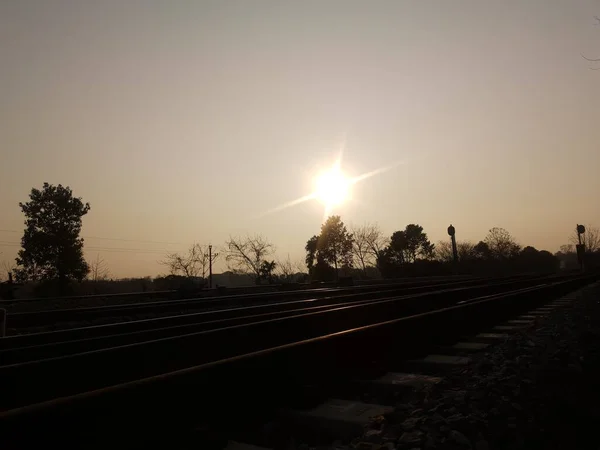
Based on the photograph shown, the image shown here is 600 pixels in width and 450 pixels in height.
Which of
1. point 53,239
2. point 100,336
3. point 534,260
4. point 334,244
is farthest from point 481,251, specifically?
point 100,336

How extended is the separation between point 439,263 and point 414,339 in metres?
59.5

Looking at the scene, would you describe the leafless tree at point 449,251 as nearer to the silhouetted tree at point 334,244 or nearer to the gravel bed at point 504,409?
the silhouetted tree at point 334,244

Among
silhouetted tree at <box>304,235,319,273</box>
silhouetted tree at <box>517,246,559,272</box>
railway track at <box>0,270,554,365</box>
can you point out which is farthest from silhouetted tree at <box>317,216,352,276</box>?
railway track at <box>0,270,554,365</box>

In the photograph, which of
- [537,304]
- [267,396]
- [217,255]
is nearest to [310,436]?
[267,396]

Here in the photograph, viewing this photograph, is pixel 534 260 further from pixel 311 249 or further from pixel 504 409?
pixel 504 409

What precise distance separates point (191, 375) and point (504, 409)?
2331 mm

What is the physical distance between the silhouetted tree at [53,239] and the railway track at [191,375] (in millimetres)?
52248

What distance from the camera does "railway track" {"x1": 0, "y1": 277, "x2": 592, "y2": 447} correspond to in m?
2.22

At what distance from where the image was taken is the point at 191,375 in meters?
2.80

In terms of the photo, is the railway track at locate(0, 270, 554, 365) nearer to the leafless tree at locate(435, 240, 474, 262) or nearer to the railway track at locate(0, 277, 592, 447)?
the railway track at locate(0, 277, 592, 447)

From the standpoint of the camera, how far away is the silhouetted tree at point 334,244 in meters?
77.0

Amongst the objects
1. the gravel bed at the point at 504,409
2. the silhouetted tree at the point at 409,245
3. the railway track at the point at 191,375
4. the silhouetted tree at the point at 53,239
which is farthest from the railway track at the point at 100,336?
the silhouetted tree at the point at 409,245

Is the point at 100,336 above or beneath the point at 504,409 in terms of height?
above

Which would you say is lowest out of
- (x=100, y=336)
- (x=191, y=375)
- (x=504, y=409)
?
(x=504, y=409)
